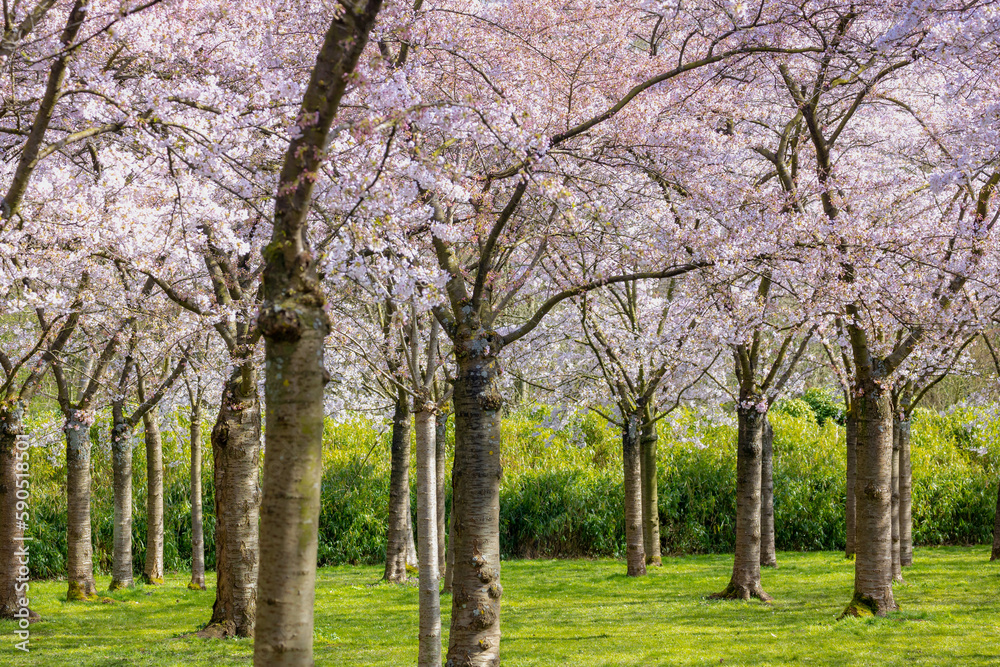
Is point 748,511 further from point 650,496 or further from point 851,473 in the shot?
point 851,473

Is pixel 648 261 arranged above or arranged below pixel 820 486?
above

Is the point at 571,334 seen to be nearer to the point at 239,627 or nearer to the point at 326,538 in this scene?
the point at 326,538

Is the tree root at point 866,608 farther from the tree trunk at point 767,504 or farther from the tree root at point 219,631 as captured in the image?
the tree root at point 219,631

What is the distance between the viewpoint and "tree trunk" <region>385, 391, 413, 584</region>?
1581 centimetres

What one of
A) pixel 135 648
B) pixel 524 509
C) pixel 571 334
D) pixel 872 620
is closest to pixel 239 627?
pixel 135 648

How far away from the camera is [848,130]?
15086mm

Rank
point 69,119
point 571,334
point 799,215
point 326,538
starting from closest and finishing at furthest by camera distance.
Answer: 1. point 69,119
2. point 799,215
3. point 571,334
4. point 326,538

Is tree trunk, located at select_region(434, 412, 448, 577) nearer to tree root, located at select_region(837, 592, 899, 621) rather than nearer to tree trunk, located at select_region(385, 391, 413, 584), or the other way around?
tree trunk, located at select_region(385, 391, 413, 584)

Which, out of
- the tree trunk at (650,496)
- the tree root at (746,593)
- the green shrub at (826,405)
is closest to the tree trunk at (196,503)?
the tree trunk at (650,496)

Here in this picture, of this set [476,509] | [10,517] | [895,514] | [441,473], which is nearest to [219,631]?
[10,517]

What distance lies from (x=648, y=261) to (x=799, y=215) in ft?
6.86

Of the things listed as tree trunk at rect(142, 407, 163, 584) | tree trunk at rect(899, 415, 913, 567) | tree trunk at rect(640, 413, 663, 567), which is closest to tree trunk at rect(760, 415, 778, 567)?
tree trunk at rect(640, 413, 663, 567)

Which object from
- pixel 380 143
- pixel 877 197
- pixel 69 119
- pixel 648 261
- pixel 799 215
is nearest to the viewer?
pixel 380 143

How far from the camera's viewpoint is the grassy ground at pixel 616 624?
9891mm
